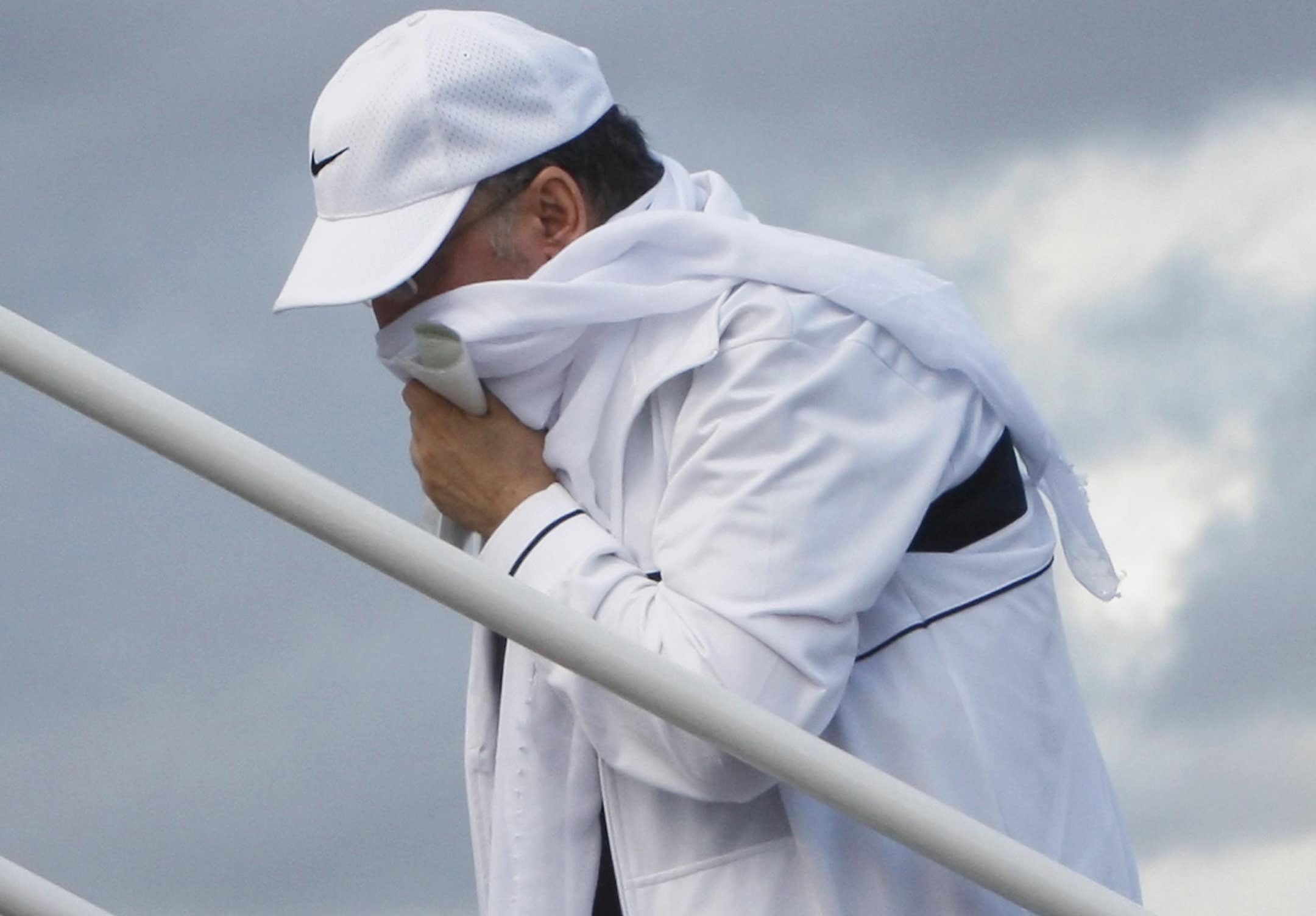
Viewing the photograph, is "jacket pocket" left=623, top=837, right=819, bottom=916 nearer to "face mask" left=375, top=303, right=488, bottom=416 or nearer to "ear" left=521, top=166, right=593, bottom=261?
"face mask" left=375, top=303, right=488, bottom=416

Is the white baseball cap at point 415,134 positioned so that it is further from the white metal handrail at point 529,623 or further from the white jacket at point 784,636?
the white metal handrail at point 529,623

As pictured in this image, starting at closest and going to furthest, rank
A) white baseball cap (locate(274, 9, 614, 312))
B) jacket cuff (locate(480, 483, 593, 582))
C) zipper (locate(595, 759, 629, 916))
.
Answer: jacket cuff (locate(480, 483, 593, 582))
zipper (locate(595, 759, 629, 916))
white baseball cap (locate(274, 9, 614, 312))

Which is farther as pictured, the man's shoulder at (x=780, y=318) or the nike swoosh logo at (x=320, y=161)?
the nike swoosh logo at (x=320, y=161)

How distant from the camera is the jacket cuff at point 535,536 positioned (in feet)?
10.8

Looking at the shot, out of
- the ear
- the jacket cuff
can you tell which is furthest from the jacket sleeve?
the ear

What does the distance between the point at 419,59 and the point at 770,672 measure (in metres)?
1.20

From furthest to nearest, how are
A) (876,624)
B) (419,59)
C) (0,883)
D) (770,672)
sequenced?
1. (419,59)
2. (876,624)
3. (770,672)
4. (0,883)

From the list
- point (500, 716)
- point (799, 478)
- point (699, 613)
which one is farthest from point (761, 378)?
point (500, 716)

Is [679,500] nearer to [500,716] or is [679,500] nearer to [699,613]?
[699,613]

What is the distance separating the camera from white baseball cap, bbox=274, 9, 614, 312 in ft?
11.7

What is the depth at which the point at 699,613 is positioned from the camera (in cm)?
317

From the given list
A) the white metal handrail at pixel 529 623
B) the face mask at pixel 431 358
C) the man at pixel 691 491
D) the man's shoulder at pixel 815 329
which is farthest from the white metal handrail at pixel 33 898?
the man's shoulder at pixel 815 329

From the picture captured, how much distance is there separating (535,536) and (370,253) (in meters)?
0.54

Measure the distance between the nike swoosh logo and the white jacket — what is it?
1.88 ft
